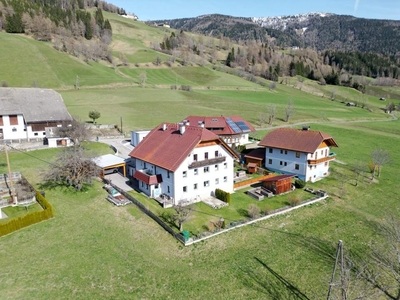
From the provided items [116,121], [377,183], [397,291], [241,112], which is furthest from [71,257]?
[241,112]

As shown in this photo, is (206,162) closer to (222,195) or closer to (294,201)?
(222,195)

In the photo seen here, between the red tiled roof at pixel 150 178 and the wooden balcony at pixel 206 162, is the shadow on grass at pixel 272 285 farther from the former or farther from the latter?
the red tiled roof at pixel 150 178

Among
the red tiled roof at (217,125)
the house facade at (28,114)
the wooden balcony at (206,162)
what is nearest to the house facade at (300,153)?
the wooden balcony at (206,162)

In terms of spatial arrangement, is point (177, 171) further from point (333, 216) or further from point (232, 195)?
point (333, 216)

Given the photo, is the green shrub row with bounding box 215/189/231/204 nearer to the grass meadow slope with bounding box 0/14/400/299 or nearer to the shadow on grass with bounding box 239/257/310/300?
the grass meadow slope with bounding box 0/14/400/299

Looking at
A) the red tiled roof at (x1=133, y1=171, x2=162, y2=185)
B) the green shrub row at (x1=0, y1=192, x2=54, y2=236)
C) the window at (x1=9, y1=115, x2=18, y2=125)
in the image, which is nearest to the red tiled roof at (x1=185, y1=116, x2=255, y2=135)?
the red tiled roof at (x1=133, y1=171, x2=162, y2=185)

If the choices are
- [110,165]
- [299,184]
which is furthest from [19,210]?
[299,184]

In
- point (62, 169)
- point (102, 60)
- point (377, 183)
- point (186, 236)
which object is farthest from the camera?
point (102, 60)

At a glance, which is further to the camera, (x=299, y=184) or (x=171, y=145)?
(x=299, y=184)
